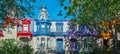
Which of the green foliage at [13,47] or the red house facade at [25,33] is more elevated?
the red house facade at [25,33]

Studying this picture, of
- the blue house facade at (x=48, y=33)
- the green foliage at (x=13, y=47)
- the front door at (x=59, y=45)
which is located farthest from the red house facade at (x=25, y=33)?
the front door at (x=59, y=45)

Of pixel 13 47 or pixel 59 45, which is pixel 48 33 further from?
pixel 13 47

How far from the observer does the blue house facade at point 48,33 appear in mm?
77375

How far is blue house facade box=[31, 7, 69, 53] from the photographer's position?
254ft

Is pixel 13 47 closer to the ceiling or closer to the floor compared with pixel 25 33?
closer to the floor

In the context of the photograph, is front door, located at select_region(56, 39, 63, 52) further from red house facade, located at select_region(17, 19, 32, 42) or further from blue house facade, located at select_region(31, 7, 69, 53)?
red house facade, located at select_region(17, 19, 32, 42)

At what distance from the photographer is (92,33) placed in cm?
6906

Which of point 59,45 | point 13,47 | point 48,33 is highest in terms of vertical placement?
point 48,33

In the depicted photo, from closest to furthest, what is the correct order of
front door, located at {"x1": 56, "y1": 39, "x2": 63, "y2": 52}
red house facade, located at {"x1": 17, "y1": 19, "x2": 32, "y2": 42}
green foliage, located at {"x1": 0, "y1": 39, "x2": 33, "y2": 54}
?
1. green foliage, located at {"x1": 0, "y1": 39, "x2": 33, "y2": 54}
2. red house facade, located at {"x1": 17, "y1": 19, "x2": 32, "y2": 42}
3. front door, located at {"x1": 56, "y1": 39, "x2": 63, "y2": 52}

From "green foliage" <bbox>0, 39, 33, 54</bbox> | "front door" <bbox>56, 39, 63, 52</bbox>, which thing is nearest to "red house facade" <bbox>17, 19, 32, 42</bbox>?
"green foliage" <bbox>0, 39, 33, 54</bbox>

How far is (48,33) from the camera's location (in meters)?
77.9

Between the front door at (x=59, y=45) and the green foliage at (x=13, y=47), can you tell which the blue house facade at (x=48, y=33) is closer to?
the front door at (x=59, y=45)

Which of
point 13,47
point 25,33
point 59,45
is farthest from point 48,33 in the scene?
point 13,47

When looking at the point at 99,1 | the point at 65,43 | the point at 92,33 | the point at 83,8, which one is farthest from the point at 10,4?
the point at 65,43
